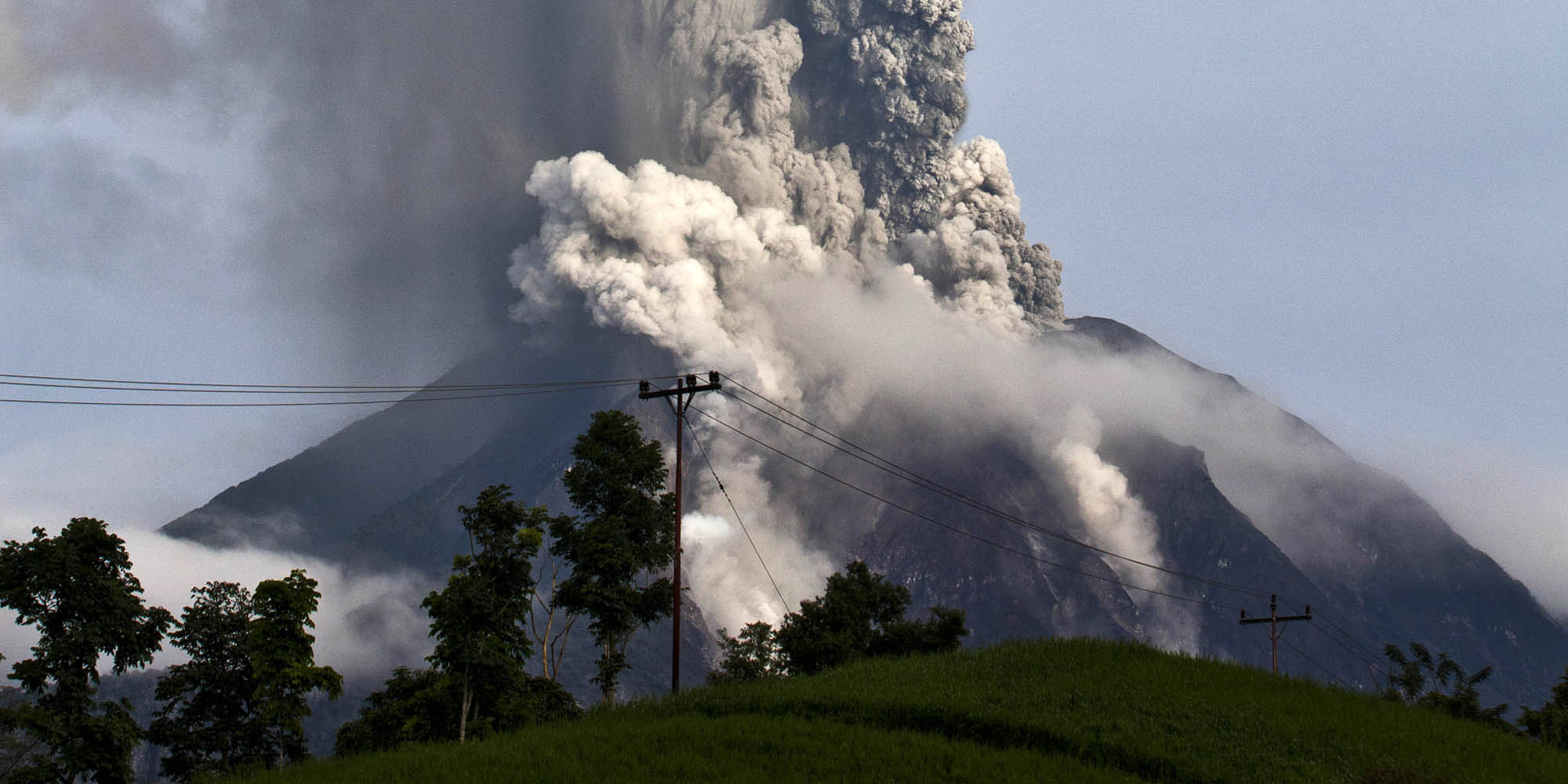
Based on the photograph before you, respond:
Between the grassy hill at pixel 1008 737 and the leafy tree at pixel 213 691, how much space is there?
49.9 feet

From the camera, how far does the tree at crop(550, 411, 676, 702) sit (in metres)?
47.1

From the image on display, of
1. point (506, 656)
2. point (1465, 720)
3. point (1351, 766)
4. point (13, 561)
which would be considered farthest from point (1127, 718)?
point (13, 561)

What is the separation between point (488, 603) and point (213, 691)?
14415mm

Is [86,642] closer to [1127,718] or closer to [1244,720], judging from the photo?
[1127,718]

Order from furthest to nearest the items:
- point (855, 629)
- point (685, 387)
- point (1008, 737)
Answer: point (855, 629), point (685, 387), point (1008, 737)

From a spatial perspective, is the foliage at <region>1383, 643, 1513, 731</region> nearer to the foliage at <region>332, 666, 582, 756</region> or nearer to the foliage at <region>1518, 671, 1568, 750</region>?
the foliage at <region>1518, 671, 1568, 750</region>

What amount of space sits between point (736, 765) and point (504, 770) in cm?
579

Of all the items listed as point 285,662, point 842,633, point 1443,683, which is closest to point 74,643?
point 285,662

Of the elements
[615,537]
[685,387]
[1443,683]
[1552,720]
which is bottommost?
[1552,720]

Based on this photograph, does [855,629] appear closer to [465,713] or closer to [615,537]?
[615,537]

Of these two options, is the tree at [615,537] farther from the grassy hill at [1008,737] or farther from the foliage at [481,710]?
the grassy hill at [1008,737]

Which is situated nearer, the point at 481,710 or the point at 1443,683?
the point at 481,710

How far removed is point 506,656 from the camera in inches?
1565

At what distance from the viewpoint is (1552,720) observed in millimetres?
52344
